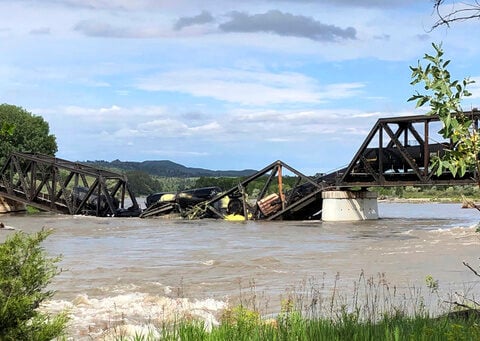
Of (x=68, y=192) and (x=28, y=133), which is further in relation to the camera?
(x=28, y=133)

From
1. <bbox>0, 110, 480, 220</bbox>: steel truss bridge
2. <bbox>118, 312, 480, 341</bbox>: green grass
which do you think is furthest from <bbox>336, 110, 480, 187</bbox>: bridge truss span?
<bbox>118, 312, 480, 341</bbox>: green grass

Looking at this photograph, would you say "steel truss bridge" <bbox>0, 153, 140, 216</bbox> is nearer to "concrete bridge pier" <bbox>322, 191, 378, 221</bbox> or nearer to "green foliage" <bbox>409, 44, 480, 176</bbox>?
"concrete bridge pier" <bbox>322, 191, 378, 221</bbox>

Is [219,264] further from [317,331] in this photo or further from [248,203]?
[248,203]

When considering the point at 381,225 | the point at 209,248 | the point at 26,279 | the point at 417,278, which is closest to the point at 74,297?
the point at 417,278

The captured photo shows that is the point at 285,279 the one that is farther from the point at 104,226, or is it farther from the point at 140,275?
the point at 104,226

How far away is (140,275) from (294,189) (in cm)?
2980

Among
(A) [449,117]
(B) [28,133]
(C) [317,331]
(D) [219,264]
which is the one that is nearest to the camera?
(A) [449,117]

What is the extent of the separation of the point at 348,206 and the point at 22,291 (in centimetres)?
4122

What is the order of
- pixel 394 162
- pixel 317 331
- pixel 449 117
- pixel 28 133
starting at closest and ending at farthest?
pixel 449 117
pixel 317 331
pixel 394 162
pixel 28 133

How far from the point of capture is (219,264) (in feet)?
73.2

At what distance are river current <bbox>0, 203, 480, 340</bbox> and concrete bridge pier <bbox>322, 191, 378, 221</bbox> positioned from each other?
165 inches

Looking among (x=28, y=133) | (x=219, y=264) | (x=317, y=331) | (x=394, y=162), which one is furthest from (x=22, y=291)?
(x=28, y=133)

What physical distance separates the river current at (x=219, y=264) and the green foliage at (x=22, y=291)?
2.11m

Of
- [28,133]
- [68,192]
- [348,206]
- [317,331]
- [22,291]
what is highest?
[28,133]
